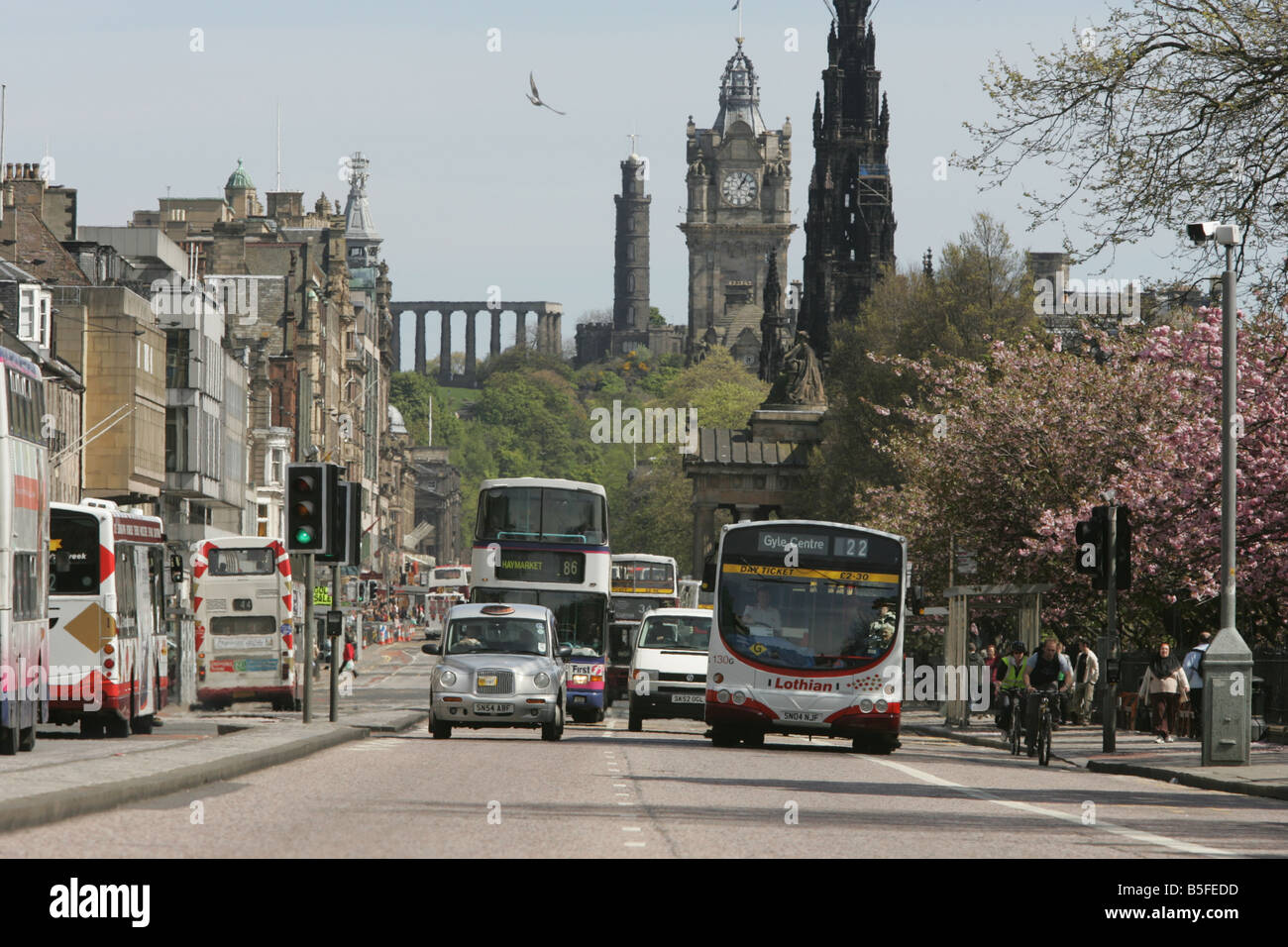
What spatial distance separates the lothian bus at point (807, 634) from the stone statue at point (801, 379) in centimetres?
9358

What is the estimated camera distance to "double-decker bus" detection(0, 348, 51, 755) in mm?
22688

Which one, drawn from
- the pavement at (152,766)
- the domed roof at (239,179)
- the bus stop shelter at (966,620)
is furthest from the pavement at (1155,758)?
the domed roof at (239,179)

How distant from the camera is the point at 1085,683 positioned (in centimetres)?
3891

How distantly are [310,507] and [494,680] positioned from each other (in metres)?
3.64

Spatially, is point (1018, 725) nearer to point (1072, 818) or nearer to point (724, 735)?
point (724, 735)

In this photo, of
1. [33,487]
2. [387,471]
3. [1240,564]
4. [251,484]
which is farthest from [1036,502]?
[387,471]

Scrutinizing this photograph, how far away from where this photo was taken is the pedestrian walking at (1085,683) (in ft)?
127

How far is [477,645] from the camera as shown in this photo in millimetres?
31188

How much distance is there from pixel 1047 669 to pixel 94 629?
1304 cm

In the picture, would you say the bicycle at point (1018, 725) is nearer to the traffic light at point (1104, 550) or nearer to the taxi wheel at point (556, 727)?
the traffic light at point (1104, 550)
